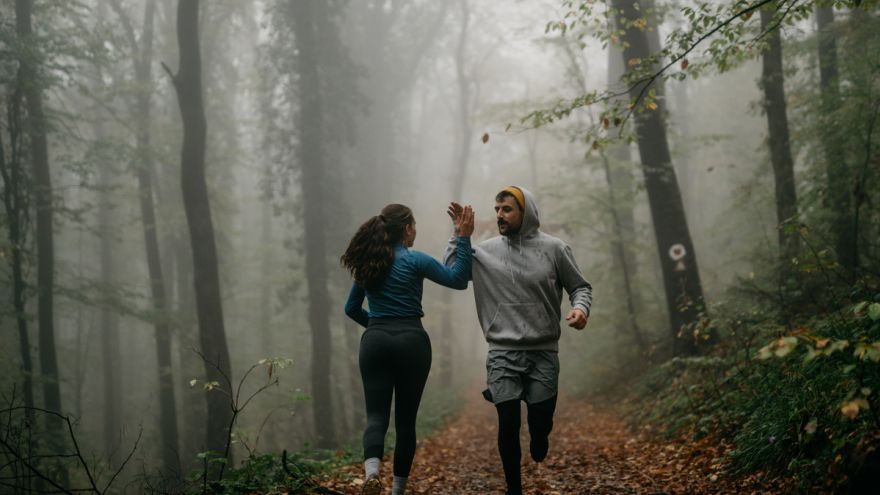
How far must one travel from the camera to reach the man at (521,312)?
12.7ft

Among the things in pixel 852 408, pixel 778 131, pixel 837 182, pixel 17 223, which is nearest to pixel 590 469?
pixel 852 408

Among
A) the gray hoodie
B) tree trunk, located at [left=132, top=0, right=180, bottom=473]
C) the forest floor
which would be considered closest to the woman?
the gray hoodie

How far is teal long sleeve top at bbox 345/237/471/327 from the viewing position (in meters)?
4.02

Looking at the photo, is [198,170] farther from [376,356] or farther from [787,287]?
[787,287]

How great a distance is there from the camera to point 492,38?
26750 mm

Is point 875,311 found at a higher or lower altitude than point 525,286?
lower

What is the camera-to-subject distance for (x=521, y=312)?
4.01 m

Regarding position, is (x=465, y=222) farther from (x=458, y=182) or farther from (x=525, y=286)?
(x=458, y=182)

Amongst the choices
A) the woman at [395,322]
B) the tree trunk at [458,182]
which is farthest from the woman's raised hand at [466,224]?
the tree trunk at [458,182]

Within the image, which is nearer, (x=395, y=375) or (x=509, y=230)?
(x=395, y=375)

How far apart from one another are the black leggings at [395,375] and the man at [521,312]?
1.71 ft

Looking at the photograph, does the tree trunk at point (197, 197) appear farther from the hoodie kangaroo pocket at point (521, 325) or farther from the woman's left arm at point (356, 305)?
the hoodie kangaroo pocket at point (521, 325)

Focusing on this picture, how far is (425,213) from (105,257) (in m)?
17.6

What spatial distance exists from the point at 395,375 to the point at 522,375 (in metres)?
0.89
